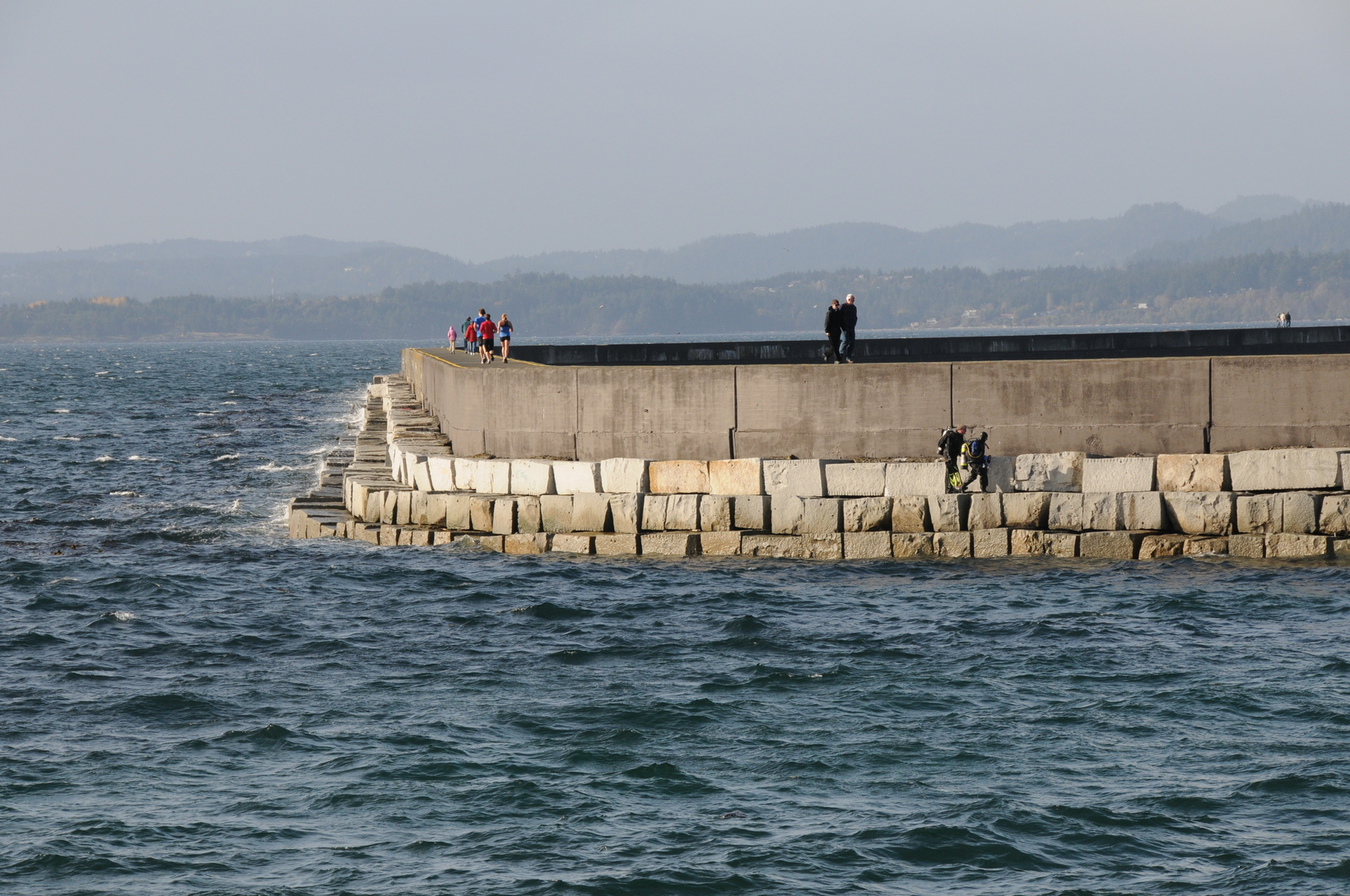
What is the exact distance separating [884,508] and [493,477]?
209 inches

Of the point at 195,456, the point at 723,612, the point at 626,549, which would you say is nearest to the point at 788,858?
the point at 723,612

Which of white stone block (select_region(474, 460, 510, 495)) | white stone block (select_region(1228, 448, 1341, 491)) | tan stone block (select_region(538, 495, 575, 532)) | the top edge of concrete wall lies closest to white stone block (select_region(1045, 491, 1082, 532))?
white stone block (select_region(1228, 448, 1341, 491))

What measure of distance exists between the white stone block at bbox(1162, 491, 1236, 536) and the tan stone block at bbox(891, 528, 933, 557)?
276 cm

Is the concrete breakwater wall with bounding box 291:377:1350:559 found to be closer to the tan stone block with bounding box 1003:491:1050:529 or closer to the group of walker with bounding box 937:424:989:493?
the tan stone block with bounding box 1003:491:1050:529

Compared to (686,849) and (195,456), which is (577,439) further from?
(195,456)

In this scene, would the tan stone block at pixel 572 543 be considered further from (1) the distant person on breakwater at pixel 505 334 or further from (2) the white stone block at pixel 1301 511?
(1) the distant person on breakwater at pixel 505 334

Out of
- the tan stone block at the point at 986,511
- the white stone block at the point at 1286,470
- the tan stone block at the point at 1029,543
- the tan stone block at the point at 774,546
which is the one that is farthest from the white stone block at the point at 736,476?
the white stone block at the point at 1286,470

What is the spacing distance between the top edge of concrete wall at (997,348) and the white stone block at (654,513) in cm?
1260

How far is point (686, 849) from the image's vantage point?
8125mm

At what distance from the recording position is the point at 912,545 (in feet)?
54.7

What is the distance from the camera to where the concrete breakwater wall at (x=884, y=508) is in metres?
16.0

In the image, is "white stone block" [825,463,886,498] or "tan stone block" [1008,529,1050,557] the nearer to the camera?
"tan stone block" [1008,529,1050,557]

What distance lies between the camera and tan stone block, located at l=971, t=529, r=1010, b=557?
650 inches

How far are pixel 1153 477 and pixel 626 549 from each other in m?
6.39
